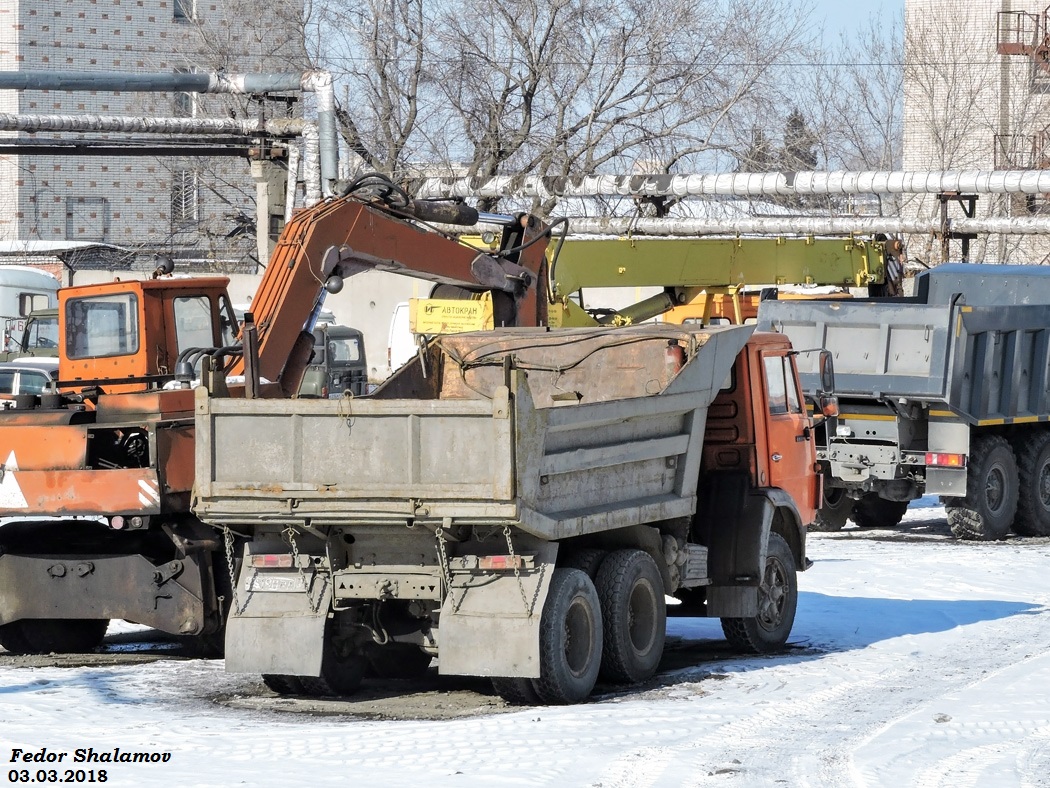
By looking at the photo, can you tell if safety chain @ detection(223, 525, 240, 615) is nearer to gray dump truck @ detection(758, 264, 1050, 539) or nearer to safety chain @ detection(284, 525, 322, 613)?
safety chain @ detection(284, 525, 322, 613)

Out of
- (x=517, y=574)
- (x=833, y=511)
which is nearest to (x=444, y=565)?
(x=517, y=574)

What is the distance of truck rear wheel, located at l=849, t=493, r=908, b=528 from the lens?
19.3 metres

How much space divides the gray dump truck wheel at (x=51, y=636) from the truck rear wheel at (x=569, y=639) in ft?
12.8

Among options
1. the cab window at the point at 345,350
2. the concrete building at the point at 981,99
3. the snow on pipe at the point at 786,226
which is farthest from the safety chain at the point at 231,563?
the concrete building at the point at 981,99

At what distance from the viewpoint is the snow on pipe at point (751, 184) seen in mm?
26219

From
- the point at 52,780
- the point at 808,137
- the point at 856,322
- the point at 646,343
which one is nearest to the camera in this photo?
the point at 52,780

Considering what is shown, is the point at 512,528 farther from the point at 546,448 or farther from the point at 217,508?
the point at 217,508

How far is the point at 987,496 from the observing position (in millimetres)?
17656

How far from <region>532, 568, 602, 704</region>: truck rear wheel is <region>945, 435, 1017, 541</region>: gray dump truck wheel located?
917cm

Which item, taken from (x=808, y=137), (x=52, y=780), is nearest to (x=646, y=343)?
(x=52, y=780)

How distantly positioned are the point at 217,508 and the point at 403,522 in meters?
1.14

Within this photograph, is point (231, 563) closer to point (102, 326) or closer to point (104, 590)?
point (104, 590)

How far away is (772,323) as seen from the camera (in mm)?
17906

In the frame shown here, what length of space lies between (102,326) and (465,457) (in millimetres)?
5452
